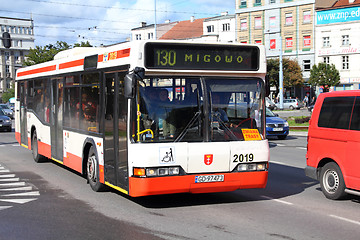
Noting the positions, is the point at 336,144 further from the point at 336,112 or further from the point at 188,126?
the point at 188,126

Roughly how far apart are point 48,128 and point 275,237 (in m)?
8.81

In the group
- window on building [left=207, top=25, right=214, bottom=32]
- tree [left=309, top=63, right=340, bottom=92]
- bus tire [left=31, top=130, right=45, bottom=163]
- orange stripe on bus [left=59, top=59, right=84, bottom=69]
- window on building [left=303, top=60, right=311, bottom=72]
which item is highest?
window on building [left=207, top=25, right=214, bottom=32]

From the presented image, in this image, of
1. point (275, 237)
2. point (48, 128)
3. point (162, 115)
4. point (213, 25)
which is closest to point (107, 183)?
point (162, 115)

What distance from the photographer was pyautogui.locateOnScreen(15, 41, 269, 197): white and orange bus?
827 cm

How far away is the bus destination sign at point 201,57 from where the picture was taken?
8.51 m

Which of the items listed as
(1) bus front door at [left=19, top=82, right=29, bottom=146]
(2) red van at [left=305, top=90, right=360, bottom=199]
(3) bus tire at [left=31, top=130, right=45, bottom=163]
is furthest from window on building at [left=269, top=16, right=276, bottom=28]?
(2) red van at [left=305, top=90, right=360, bottom=199]

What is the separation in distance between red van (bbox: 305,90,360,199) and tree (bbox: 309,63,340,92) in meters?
57.5

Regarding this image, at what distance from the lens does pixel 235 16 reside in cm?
8419

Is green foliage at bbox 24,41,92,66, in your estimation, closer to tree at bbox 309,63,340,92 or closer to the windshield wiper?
tree at bbox 309,63,340,92

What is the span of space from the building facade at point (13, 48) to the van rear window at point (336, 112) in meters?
126

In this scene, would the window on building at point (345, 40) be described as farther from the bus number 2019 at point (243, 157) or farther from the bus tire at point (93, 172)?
the bus number 2019 at point (243, 157)

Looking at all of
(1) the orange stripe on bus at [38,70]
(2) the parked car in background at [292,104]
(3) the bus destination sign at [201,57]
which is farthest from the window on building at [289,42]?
(3) the bus destination sign at [201,57]

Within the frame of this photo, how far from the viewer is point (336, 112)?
952 centimetres

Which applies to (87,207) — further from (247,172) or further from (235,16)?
(235,16)
